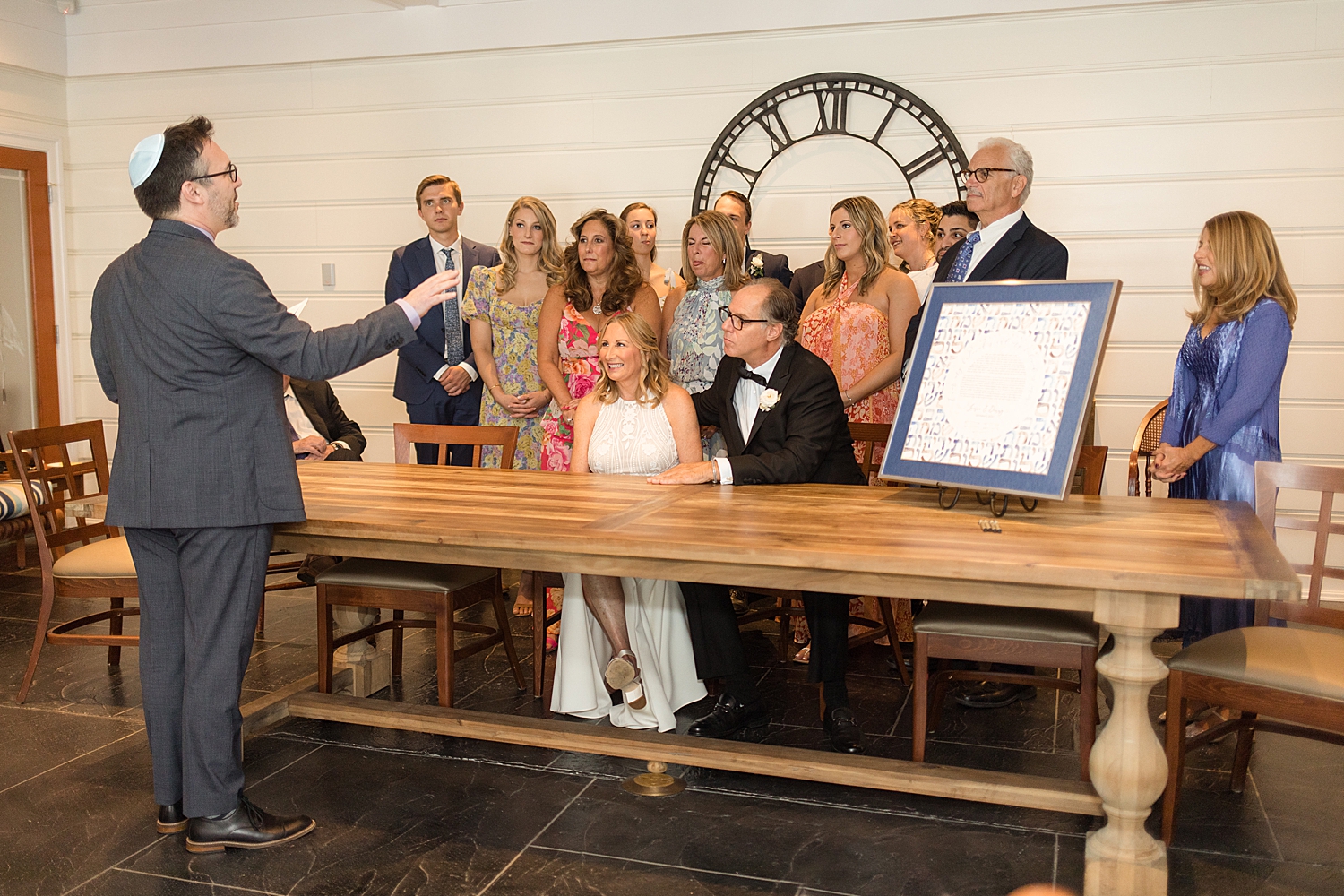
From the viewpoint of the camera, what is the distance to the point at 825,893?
2387 millimetres

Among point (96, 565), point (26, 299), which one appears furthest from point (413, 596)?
point (26, 299)

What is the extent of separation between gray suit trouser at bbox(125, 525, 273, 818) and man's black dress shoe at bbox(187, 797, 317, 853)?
0.09 feet

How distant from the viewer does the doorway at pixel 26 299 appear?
→ 6.79 metres

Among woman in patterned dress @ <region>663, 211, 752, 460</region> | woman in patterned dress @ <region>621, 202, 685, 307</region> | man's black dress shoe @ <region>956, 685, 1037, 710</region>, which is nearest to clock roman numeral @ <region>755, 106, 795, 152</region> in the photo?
woman in patterned dress @ <region>621, 202, 685, 307</region>

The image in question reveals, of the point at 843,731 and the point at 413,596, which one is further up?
the point at 413,596

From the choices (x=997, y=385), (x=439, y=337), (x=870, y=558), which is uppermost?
(x=439, y=337)

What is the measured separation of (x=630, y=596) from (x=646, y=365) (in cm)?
71

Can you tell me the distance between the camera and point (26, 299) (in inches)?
273

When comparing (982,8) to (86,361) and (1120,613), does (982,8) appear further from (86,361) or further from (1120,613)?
(86,361)

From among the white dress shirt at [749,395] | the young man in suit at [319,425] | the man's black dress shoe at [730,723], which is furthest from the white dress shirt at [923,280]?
the young man in suit at [319,425]

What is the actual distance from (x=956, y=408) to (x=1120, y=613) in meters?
0.71

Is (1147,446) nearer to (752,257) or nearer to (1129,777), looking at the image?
(752,257)

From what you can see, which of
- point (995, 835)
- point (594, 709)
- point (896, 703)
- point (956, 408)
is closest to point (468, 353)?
point (594, 709)

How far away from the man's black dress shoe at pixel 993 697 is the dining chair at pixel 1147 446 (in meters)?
0.73
